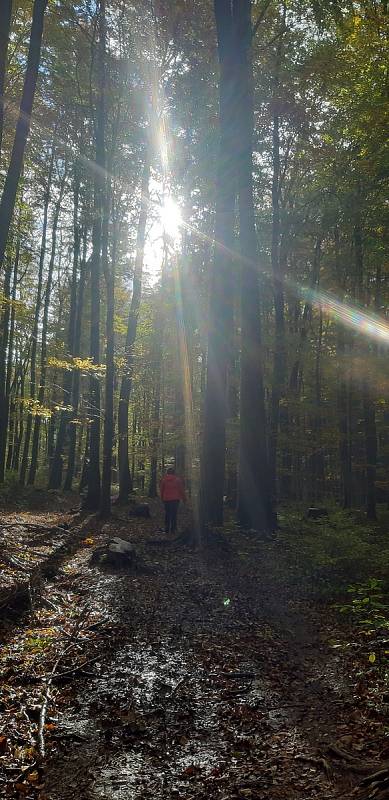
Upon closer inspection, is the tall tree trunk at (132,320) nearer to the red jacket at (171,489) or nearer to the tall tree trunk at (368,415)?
the red jacket at (171,489)

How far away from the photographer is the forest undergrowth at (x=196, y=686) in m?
3.22

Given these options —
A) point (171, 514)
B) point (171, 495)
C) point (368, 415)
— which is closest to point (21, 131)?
point (171, 495)

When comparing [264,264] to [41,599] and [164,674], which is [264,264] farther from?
[164,674]

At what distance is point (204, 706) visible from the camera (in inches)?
166

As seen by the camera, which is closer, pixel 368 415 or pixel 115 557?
pixel 115 557

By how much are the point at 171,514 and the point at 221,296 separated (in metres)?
5.63

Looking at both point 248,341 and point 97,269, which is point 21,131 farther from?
point 97,269

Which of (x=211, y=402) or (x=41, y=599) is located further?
(x=211, y=402)

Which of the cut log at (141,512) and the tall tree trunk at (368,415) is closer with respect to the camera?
the cut log at (141,512)

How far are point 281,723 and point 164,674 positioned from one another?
4.31 ft

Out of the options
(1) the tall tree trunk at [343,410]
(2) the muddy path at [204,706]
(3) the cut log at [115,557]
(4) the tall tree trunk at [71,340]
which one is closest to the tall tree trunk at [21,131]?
(3) the cut log at [115,557]

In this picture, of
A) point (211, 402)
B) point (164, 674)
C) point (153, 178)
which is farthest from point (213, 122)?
point (164, 674)

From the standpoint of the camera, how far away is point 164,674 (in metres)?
4.82

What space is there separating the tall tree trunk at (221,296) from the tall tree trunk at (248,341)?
230mm
